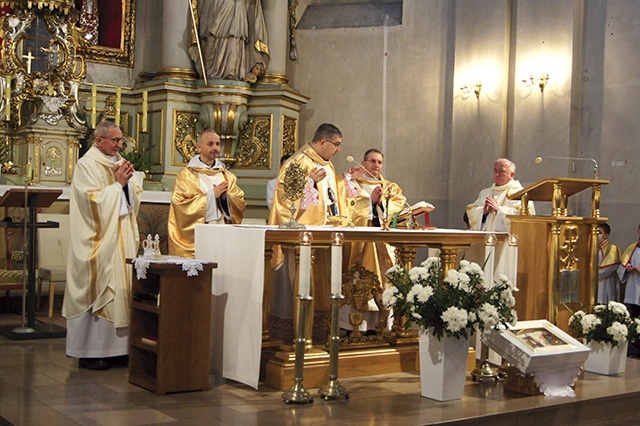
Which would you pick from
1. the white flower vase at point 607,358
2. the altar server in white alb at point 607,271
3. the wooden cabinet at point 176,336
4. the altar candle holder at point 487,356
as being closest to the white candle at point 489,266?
the altar candle holder at point 487,356

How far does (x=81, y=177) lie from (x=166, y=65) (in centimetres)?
465

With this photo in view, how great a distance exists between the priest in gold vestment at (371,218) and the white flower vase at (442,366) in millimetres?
1035

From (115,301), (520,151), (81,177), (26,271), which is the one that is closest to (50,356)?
(115,301)

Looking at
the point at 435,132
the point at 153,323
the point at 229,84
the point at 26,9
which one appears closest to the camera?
the point at 153,323

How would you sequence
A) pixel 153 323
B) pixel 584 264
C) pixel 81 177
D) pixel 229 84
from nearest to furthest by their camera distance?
pixel 153 323 → pixel 81 177 → pixel 584 264 → pixel 229 84

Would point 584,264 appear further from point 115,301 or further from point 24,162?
point 24,162

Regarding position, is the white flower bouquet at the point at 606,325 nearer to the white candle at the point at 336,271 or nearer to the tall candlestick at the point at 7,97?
the white candle at the point at 336,271

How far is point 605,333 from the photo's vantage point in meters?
6.53

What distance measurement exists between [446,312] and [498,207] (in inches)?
79.8

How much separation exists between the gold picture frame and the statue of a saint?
1068mm

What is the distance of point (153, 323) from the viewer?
5938 mm

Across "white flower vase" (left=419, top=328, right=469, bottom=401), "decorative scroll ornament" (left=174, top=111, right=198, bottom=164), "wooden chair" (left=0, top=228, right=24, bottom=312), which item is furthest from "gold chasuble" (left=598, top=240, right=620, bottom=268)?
"wooden chair" (left=0, top=228, right=24, bottom=312)

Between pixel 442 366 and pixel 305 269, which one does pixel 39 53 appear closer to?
pixel 305 269

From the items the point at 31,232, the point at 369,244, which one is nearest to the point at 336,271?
the point at 369,244
